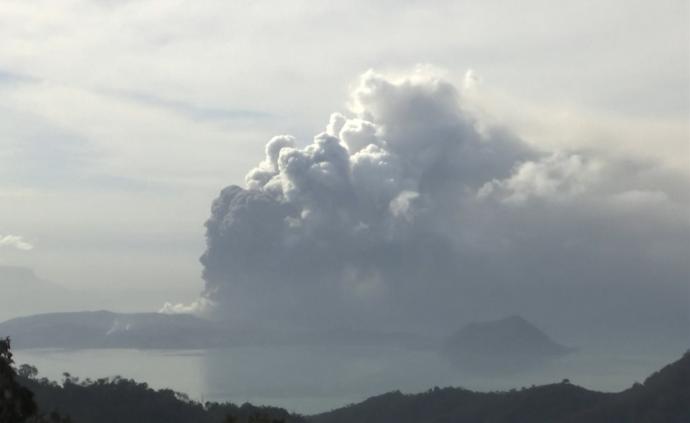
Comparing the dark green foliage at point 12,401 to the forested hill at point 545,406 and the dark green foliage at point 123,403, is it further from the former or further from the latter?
the forested hill at point 545,406

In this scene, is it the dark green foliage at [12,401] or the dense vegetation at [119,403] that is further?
the dense vegetation at [119,403]

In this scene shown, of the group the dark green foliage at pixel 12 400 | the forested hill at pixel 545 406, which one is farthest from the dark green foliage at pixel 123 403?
the dark green foliage at pixel 12 400

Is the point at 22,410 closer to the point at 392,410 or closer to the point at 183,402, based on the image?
the point at 183,402

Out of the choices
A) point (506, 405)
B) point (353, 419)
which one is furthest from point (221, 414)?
point (506, 405)

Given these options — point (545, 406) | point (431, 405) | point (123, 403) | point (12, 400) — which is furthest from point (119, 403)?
point (12, 400)

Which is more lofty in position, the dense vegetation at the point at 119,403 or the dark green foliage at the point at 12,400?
the dense vegetation at the point at 119,403

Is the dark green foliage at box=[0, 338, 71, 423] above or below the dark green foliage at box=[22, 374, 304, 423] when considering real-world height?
below

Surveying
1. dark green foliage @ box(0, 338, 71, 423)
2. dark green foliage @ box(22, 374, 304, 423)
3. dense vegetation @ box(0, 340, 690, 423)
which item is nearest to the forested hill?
dense vegetation @ box(0, 340, 690, 423)

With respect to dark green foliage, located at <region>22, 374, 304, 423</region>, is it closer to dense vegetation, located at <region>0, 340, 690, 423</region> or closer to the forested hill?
Result: dense vegetation, located at <region>0, 340, 690, 423</region>

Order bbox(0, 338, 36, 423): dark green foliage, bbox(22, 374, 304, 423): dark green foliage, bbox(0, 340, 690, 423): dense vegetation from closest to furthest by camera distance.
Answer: bbox(0, 338, 36, 423): dark green foliage, bbox(22, 374, 304, 423): dark green foliage, bbox(0, 340, 690, 423): dense vegetation
